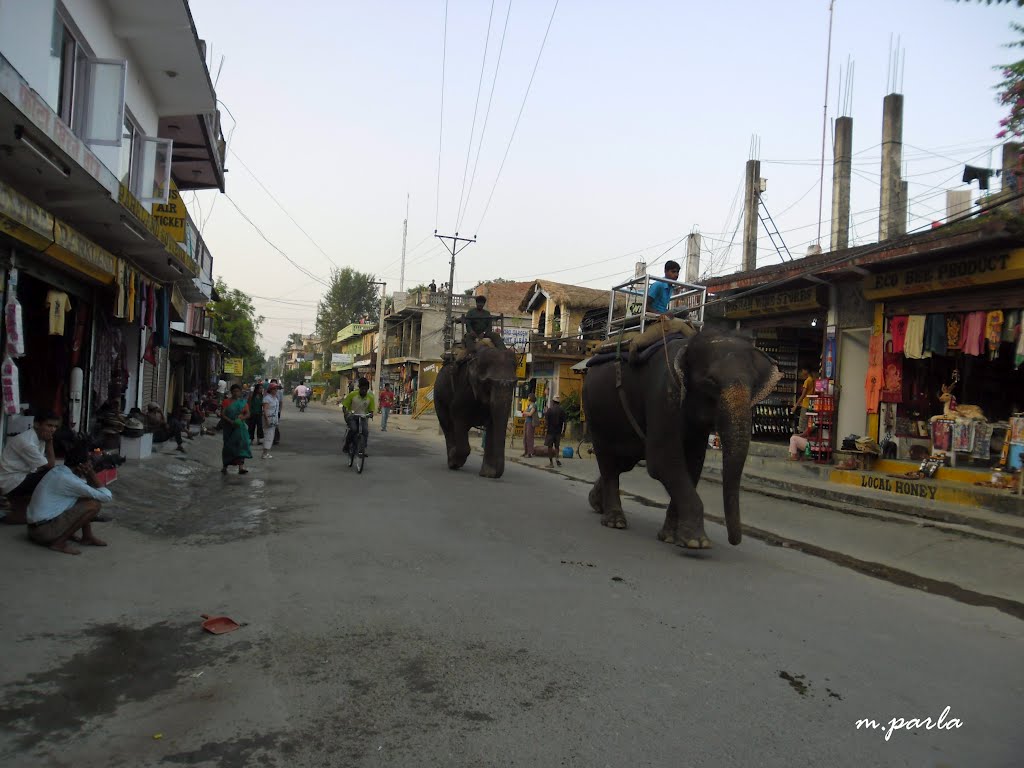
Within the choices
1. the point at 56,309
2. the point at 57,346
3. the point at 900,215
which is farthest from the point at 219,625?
the point at 900,215

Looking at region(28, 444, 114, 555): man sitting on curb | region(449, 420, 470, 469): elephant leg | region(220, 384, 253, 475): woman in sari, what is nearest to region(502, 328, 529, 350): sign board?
region(449, 420, 470, 469): elephant leg

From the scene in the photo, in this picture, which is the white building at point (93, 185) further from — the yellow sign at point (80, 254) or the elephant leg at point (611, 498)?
the elephant leg at point (611, 498)

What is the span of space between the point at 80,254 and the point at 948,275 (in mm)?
12308

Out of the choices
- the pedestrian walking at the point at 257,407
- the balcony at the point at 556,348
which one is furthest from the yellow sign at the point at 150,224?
the balcony at the point at 556,348

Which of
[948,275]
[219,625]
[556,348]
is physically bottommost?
[219,625]

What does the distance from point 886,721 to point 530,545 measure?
12.9ft

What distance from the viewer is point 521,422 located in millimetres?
29688

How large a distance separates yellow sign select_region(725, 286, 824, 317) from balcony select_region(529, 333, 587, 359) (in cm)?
1101

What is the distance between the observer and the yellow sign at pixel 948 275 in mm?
10461

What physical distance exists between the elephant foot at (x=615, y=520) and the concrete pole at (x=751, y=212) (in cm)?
1868

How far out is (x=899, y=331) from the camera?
12445mm

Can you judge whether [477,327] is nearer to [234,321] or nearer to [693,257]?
[693,257]

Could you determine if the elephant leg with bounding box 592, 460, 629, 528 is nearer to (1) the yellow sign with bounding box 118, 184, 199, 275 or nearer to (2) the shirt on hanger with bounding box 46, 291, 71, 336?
(1) the yellow sign with bounding box 118, 184, 199, 275

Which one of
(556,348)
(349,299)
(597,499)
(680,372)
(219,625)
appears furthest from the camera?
(349,299)
